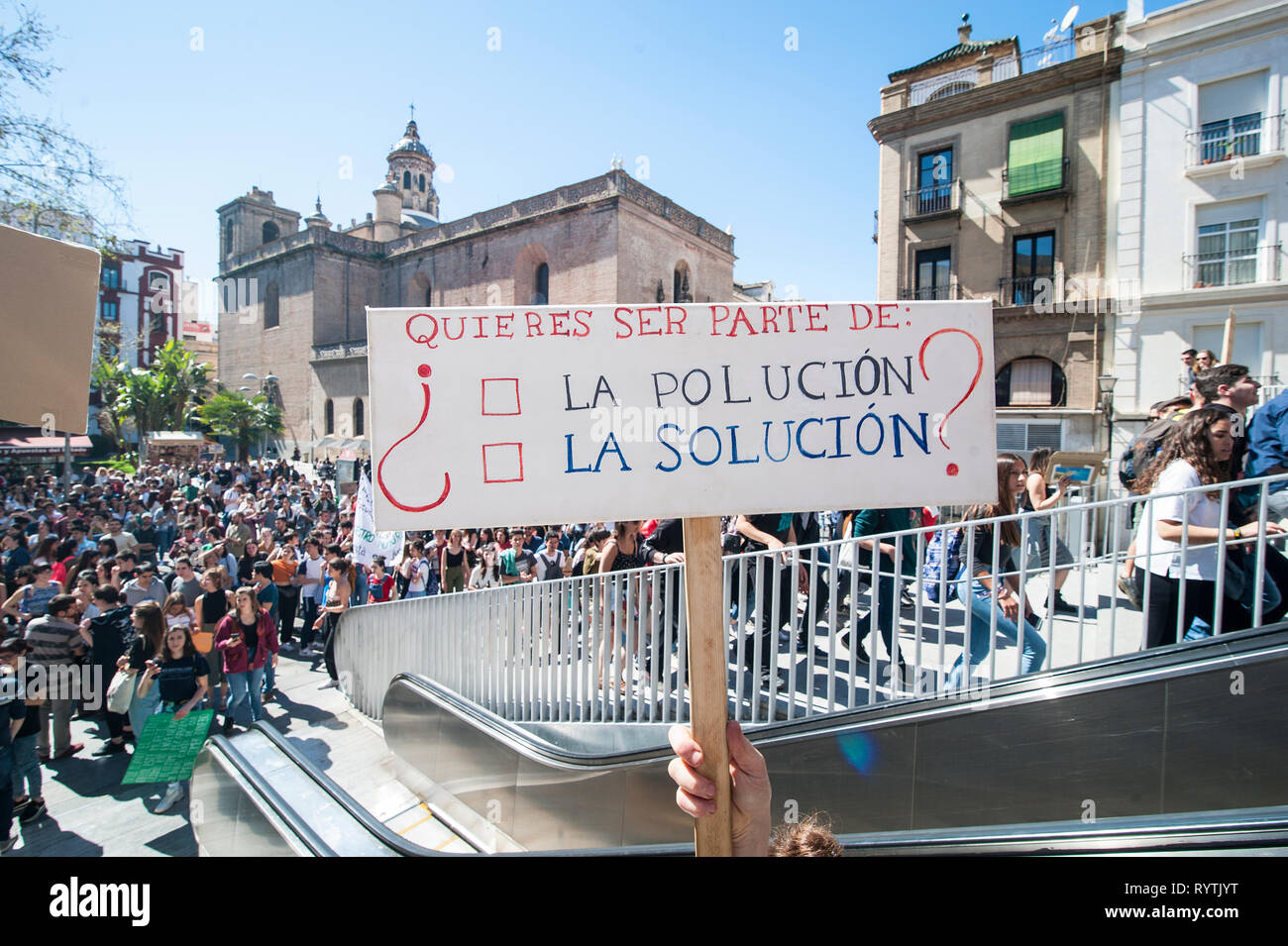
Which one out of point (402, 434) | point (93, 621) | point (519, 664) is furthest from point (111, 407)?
point (402, 434)

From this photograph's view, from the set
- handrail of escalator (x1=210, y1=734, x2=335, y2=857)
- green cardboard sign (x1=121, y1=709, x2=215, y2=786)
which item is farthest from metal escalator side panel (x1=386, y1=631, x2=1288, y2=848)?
green cardboard sign (x1=121, y1=709, x2=215, y2=786)

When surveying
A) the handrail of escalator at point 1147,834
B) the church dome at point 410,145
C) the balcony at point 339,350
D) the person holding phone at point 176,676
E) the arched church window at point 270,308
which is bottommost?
the person holding phone at point 176,676

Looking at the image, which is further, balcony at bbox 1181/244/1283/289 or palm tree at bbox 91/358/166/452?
palm tree at bbox 91/358/166/452

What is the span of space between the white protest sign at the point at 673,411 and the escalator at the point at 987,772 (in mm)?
1078

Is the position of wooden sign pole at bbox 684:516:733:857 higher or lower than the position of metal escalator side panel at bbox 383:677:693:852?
higher

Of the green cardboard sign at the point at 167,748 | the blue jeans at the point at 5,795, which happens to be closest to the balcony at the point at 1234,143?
the green cardboard sign at the point at 167,748

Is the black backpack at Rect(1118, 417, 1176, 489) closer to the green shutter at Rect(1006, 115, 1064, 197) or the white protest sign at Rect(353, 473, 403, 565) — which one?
the white protest sign at Rect(353, 473, 403, 565)

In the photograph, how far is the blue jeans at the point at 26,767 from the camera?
5.21m

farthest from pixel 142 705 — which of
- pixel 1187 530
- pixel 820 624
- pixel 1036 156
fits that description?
pixel 1036 156

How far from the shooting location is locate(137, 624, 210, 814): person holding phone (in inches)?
244

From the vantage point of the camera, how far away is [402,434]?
1.51 m

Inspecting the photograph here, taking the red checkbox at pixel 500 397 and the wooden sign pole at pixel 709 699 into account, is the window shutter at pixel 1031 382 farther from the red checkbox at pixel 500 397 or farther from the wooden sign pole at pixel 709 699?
the red checkbox at pixel 500 397
